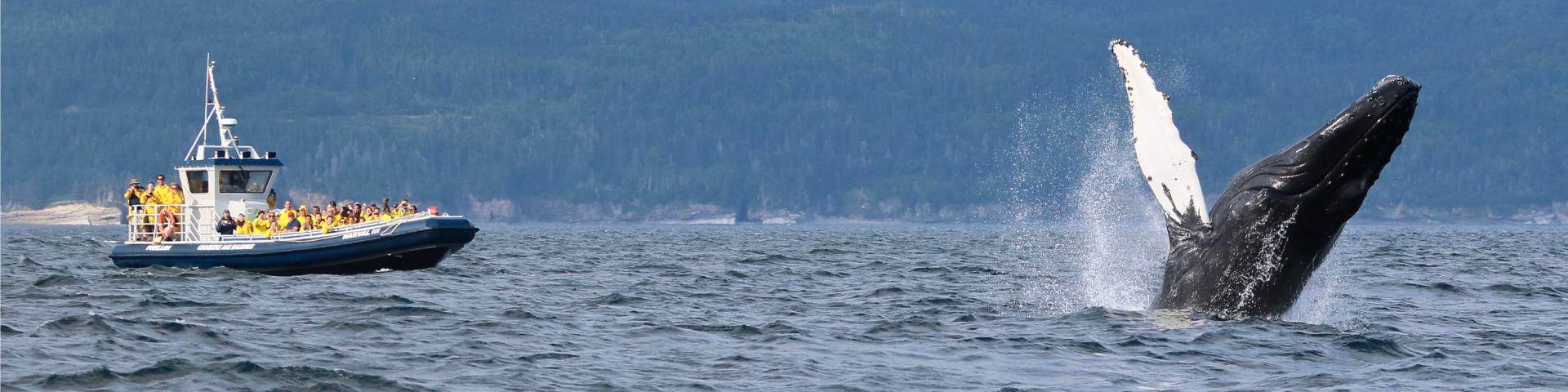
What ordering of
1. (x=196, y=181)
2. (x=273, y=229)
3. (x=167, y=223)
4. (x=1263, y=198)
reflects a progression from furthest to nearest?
(x=196, y=181), (x=167, y=223), (x=273, y=229), (x=1263, y=198)

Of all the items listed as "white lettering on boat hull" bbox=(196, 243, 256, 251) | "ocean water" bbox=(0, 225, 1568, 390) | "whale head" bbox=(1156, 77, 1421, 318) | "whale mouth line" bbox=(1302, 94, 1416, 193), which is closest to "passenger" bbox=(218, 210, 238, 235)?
"white lettering on boat hull" bbox=(196, 243, 256, 251)

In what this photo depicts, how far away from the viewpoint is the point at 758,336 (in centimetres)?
1579

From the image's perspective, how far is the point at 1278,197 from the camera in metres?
12.8

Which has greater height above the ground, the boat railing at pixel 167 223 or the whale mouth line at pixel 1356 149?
the whale mouth line at pixel 1356 149

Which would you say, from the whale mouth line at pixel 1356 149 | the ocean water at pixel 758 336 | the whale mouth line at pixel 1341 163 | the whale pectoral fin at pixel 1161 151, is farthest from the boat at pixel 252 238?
the whale mouth line at pixel 1356 149

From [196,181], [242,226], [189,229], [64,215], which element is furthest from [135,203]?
[64,215]

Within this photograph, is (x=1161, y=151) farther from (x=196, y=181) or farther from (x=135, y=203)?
(x=135, y=203)

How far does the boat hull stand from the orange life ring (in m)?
1.58

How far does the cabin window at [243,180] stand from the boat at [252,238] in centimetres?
2

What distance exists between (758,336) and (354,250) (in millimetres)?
13543

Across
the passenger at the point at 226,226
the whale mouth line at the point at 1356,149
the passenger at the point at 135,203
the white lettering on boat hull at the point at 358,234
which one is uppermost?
the whale mouth line at the point at 1356,149

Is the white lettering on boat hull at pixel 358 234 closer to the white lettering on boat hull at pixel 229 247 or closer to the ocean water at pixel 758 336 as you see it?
the ocean water at pixel 758 336

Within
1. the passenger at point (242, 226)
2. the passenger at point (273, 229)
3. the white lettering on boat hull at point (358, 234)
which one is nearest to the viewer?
the white lettering on boat hull at point (358, 234)

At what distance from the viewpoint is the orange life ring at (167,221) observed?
2891 cm
